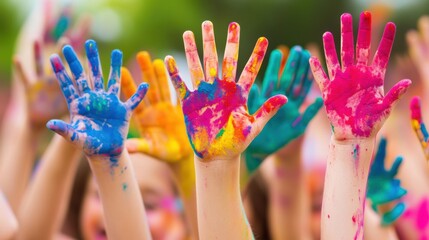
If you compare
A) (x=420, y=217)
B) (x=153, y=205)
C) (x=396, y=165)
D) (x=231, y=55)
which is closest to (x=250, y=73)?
(x=231, y=55)

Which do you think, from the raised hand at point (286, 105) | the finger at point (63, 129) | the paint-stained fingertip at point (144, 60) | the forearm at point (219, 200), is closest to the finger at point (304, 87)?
the raised hand at point (286, 105)

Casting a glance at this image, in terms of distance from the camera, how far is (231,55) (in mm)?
1918

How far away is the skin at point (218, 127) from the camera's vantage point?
185 cm

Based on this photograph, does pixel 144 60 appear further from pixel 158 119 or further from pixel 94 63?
pixel 94 63

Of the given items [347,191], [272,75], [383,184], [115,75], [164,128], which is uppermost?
[115,75]

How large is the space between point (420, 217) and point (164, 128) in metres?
1.16

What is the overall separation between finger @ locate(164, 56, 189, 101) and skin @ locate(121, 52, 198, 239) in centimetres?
34

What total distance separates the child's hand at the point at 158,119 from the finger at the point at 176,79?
0.32m

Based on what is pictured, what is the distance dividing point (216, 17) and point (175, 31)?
82 cm

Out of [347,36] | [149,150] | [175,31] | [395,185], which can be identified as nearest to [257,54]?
[347,36]

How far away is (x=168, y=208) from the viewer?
321cm

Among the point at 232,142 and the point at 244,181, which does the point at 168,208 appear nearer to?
the point at 244,181

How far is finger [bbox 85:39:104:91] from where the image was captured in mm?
1932

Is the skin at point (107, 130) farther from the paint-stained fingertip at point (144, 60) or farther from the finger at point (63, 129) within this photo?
the paint-stained fingertip at point (144, 60)
